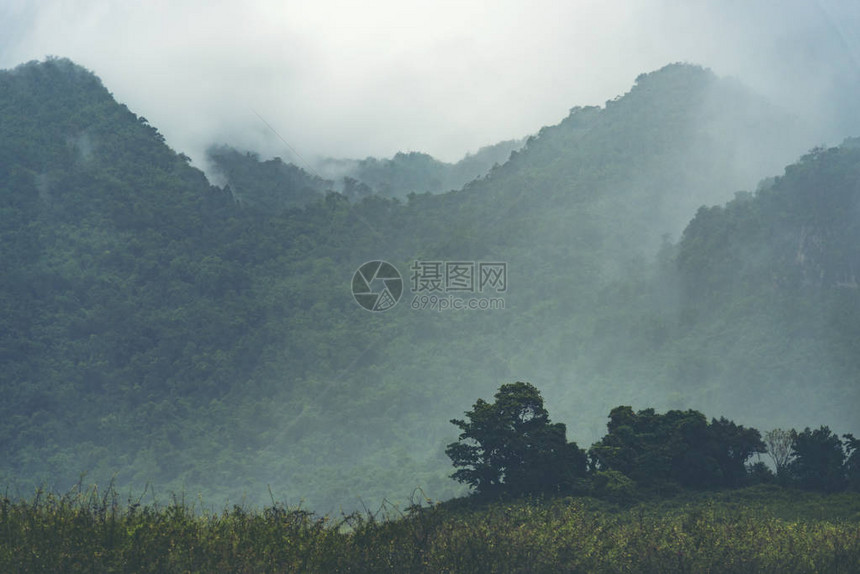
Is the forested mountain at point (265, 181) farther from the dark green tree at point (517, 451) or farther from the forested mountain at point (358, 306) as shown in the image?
the dark green tree at point (517, 451)

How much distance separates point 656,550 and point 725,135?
15229 centimetres

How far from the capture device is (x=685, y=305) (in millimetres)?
115062

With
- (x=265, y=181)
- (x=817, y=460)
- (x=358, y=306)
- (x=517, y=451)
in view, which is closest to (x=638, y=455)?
(x=517, y=451)

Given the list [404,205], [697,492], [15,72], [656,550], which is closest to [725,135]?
[404,205]

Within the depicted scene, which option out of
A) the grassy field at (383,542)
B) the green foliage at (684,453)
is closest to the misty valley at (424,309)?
the green foliage at (684,453)

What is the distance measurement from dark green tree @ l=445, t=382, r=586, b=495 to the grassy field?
698cm

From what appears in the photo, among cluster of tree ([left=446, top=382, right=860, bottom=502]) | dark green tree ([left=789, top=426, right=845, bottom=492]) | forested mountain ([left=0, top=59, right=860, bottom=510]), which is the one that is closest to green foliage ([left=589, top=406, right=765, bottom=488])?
cluster of tree ([left=446, top=382, right=860, bottom=502])

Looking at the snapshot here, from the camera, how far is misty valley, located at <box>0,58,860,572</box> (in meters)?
94.6

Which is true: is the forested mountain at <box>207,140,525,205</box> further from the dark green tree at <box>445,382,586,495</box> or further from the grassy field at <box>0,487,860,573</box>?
the grassy field at <box>0,487,860,573</box>

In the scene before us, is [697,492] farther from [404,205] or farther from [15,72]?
[15,72]

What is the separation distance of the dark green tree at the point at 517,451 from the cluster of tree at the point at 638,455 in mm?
37

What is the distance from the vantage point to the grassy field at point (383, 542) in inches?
703

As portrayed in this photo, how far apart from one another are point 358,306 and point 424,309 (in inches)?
353

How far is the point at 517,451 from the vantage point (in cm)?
3628
